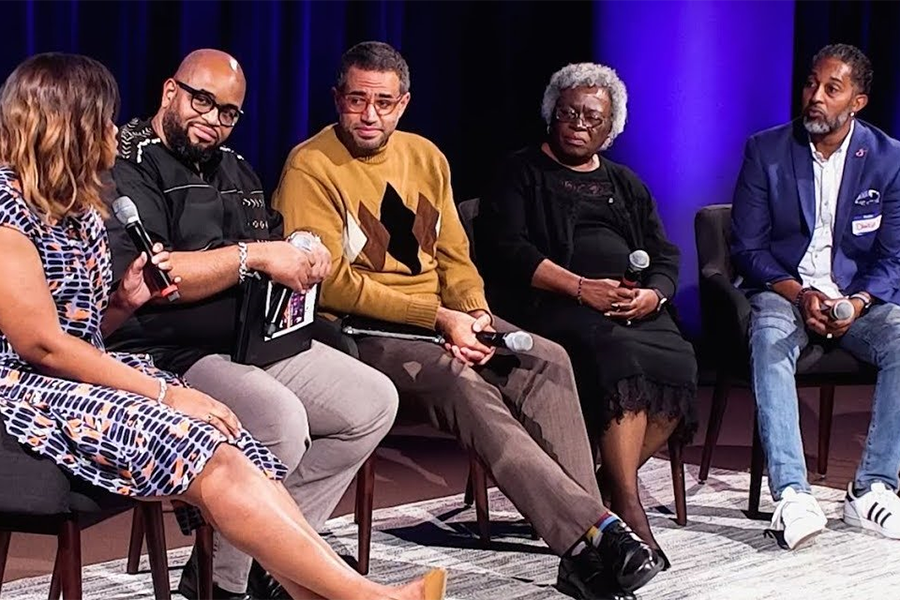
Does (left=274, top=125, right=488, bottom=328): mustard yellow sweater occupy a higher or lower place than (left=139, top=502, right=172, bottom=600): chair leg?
higher

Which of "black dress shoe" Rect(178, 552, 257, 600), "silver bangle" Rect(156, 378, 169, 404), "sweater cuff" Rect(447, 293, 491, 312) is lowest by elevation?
"black dress shoe" Rect(178, 552, 257, 600)

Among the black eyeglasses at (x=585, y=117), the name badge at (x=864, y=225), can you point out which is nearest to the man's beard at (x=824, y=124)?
the name badge at (x=864, y=225)

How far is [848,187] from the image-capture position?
4.65 m

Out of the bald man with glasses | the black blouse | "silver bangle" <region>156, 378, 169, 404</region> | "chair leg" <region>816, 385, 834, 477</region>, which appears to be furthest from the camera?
"chair leg" <region>816, 385, 834, 477</region>

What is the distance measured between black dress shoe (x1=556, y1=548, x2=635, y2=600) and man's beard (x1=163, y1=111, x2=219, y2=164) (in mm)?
1289

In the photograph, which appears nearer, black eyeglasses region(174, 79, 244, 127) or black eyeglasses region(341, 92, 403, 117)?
black eyeglasses region(174, 79, 244, 127)

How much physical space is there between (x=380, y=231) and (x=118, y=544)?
1.10 meters

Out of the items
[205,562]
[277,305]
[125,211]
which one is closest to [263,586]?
[205,562]

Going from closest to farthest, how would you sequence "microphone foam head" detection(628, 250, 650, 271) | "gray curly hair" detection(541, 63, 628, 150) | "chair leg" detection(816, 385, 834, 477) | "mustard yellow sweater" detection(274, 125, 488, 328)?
"mustard yellow sweater" detection(274, 125, 488, 328), "microphone foam head" detection(628, 250, 650, 271), "gray curly hair" detection(541, 63, 628, 150), "chair leg" detection(816, 385, 834, 477)

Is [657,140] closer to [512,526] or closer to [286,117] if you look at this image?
[286,117]

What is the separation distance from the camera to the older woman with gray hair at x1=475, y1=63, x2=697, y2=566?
13.6 ft

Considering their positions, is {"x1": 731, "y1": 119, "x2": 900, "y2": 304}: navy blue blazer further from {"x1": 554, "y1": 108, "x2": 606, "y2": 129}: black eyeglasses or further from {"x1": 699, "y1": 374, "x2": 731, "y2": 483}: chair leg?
{"x1": 554, "y1": 108, "x2": 606, "y2": 129}: black eyeglasses

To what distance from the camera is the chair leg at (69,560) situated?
2818 millimetres

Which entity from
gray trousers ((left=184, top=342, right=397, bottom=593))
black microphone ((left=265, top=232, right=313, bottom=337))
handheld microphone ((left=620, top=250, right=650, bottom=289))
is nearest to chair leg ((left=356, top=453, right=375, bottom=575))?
gray trousers ((left=184, top=342, right=397, bottom=593))
